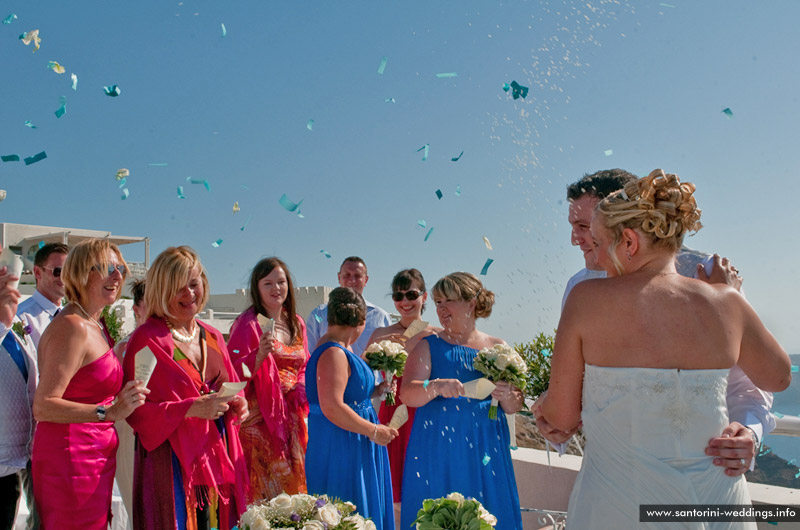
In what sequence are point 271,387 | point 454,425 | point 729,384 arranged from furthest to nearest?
point 271,387 < point 454,425 < point 729,384

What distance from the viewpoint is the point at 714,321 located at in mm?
2395

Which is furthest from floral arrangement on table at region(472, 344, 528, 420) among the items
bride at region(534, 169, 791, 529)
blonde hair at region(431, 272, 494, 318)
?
bride at region(534, 169, 791, 529)

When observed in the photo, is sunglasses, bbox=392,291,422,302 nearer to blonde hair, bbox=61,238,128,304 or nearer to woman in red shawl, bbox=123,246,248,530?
woman in red shawl, bbox=123,246,248,530

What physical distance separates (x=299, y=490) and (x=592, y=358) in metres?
3.72

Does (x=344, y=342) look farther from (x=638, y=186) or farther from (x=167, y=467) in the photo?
(x=638, y=186)

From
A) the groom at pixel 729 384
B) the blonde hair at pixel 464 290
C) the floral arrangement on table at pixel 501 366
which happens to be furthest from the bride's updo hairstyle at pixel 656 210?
the blonde hair at pixel 464 290

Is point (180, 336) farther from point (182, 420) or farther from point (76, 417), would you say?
point (76, 417)

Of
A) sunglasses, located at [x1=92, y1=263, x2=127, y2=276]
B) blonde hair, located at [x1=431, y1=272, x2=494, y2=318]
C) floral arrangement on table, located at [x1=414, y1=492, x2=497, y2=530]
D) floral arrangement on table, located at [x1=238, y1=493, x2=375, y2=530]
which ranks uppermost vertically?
sunglasses, located at [x1=92, y1=263, x2=127, y2=276]

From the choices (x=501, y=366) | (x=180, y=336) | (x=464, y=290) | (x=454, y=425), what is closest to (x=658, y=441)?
(x=501, y=366)

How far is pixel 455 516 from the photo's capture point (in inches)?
108

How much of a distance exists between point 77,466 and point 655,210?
11.3 feet

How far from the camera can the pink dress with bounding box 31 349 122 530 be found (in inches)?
140

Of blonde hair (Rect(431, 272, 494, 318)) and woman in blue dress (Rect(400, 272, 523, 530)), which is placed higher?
blonde hair (Rect(431, 272, 494, 318))

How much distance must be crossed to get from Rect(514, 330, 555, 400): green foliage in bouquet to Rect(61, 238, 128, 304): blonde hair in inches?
124
